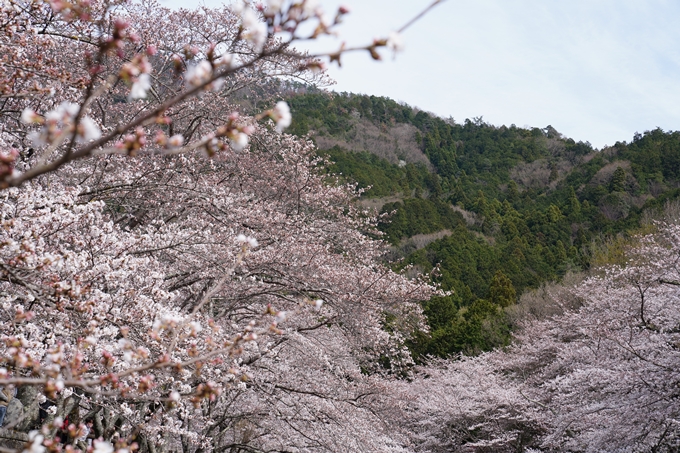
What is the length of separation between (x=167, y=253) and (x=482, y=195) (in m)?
32.9

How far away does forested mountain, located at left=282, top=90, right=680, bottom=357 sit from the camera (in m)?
23.9

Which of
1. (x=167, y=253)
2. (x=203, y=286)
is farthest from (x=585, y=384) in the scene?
(x=167, y=253)

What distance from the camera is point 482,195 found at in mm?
35594

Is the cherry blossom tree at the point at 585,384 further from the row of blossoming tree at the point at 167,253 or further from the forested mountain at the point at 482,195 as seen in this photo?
the forested mountain at the point at 482,195

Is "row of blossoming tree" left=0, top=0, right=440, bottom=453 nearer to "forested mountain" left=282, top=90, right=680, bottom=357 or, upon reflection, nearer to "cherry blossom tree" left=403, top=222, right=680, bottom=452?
"cherry blossom tree" left=403, top=222, right=680, bottom=452

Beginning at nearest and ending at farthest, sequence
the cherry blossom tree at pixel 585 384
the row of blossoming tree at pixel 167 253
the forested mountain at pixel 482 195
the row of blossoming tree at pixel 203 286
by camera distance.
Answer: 1. the row of blossoming tree at pixel 167 253
2. the row of blossoming tree at pixel 203 286
3. the cherry blossom tree at pixel 585 384
4. the forested mountain at pixel 482 195

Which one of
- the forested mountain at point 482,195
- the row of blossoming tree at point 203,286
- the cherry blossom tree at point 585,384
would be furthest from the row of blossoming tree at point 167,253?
the forested mountain at point 482,195

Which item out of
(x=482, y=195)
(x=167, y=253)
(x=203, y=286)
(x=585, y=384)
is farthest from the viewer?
(x=482, y=195)

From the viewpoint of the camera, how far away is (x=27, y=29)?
3.22m

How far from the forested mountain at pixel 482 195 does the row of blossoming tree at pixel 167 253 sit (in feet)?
34.9

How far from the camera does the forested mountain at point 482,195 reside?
78.3 feet

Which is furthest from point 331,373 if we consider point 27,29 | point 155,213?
point 27,29

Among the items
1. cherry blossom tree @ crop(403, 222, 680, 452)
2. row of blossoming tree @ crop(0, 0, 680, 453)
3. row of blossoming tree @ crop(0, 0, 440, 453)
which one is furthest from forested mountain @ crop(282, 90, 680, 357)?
row of blossoming tree @ crop(0, 0, 440, 453)

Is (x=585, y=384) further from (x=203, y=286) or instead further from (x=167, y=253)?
(x=167, y=253)
